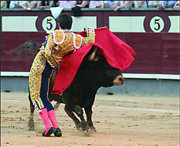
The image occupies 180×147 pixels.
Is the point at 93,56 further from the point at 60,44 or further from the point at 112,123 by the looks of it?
the point at 112,123

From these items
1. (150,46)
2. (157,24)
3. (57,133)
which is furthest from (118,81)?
(150,46)

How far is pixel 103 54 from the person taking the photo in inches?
253

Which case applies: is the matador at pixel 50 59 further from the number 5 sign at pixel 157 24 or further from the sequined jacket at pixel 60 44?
the number 5 sign at pixel 157 24

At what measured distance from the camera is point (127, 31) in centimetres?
1238

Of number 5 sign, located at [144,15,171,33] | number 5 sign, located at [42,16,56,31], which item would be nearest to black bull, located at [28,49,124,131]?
number 5 sign, located at [144,15,171,33]

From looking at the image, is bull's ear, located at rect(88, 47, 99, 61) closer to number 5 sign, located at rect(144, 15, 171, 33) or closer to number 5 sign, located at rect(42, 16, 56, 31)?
number 5 sign, located at rect(144, 15, 171, 33)

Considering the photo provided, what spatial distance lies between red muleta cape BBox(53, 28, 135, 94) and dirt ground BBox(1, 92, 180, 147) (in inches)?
24.8

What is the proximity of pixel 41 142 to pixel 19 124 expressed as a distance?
2163 millimetres

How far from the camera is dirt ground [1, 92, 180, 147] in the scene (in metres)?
6.12

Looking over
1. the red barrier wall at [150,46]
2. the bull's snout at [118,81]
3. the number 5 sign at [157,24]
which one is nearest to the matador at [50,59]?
the bull's snout at [118,81]

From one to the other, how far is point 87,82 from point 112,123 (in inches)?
69.2

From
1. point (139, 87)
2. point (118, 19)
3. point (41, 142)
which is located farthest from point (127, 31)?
point (41, 142)

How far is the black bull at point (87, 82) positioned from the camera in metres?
6.46

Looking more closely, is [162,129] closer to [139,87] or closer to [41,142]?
[41,142]
